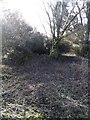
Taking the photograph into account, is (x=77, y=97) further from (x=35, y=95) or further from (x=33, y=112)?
(x=33, y=112)

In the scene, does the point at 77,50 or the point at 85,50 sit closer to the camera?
the point at 85,50

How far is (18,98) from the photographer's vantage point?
916 centimetres

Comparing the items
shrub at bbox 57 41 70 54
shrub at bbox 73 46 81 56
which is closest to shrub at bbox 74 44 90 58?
shrub at bbox 73 46 81 56

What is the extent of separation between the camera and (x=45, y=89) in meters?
9.92

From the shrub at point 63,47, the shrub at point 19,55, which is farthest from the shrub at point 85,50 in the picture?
the shrub at point 19,55

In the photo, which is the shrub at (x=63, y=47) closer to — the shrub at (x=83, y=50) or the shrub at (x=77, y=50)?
the shrub at (x=77, y=50)

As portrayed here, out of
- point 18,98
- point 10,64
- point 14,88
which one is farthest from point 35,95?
point 10,64

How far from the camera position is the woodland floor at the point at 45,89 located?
26.4ft

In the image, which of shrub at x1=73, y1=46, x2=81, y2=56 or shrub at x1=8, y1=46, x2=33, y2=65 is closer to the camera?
shrub at x1=8, y1=46, x2=33, y2=65

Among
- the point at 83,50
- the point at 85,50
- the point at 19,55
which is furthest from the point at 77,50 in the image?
the point at 19,55

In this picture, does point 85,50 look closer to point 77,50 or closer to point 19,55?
point 77,50

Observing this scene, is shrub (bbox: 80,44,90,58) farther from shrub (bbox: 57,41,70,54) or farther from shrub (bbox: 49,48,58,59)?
shrub (bbox: 49,48,58,59)

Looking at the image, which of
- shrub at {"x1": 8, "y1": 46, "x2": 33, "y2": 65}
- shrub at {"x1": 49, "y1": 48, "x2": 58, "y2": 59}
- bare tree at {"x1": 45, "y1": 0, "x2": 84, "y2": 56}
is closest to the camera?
shrub at {"x1": 8, "y1": 46, "x2": 33, "y2": 65}

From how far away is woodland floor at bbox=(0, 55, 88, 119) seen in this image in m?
8.04
